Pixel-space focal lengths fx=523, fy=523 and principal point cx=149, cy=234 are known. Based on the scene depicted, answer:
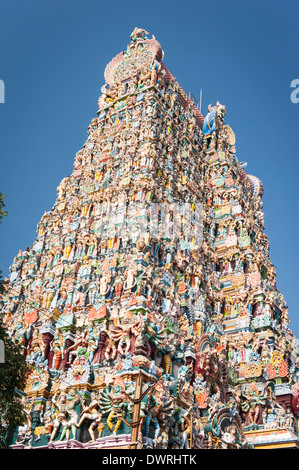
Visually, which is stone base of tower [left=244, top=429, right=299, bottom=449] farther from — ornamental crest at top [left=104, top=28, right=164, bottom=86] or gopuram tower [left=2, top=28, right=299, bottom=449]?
ornamental crest at top [left=104, top=28, right=164, bottom=86]

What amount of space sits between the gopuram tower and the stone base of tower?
0.06m

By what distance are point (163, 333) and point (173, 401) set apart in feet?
7.74

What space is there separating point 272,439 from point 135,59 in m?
22.7

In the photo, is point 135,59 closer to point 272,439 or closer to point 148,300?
point 148,300

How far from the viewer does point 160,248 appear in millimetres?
21281

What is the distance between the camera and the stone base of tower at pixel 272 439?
20188 mm

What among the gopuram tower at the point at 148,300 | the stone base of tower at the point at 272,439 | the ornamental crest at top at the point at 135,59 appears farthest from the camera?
the ornamental crest at top at the point at 135,59

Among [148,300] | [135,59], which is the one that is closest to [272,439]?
[148,300]

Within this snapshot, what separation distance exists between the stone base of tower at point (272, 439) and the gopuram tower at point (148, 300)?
6 cm

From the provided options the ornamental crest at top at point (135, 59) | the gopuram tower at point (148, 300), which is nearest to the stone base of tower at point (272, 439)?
the gopuram tower at point (148, 300)

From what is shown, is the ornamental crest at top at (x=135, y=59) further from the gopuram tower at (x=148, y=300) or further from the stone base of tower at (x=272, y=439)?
the stone base of tower at (x=272, y=439)

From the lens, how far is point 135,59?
31922 millimetres

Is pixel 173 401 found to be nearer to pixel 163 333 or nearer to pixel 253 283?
pixel 163 333
